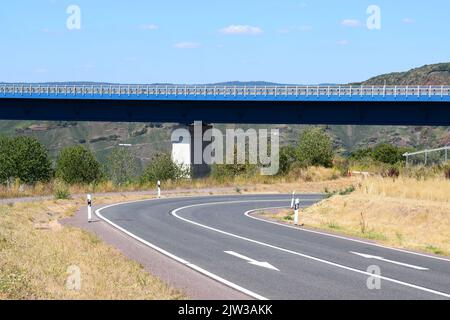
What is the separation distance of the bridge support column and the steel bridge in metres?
1.20

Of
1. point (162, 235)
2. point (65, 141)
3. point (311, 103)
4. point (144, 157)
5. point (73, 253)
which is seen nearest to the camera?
point (73, 253)

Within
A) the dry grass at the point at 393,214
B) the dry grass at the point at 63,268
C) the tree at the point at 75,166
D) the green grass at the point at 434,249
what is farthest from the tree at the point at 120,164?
the green grass at the point at 434,249

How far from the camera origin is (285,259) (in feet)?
50.0

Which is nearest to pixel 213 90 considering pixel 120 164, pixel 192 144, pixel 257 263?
pixel 192 144

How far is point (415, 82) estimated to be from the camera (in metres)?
195

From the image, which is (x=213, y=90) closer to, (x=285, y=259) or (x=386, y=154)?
(x=386, y=154)

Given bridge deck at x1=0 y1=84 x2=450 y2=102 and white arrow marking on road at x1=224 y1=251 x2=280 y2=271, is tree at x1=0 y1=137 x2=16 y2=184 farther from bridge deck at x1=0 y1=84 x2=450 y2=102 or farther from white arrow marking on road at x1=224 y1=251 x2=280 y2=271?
white arrow marking on road at x1=224 y1=251 x2=280 y2=271

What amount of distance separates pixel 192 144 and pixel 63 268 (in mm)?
50303

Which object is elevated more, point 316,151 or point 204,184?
point 316,151

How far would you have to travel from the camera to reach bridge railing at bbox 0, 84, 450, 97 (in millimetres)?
57334

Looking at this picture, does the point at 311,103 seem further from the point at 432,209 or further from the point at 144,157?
the point at 144,157

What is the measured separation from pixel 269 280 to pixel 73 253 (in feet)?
14.8

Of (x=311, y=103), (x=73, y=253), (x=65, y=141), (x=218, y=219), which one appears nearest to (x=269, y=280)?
(x=73, y=253)

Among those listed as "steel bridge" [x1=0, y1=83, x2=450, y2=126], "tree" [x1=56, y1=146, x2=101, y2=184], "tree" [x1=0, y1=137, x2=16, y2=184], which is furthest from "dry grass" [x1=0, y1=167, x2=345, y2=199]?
"tree" [x1=0, y1=137, x2=16, y2=184]
